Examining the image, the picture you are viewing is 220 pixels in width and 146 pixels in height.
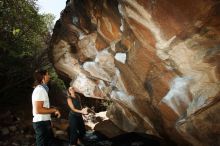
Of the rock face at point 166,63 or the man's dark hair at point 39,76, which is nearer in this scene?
the man's dark hair at point 39,76

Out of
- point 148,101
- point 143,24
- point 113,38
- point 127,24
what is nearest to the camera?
point 143,24

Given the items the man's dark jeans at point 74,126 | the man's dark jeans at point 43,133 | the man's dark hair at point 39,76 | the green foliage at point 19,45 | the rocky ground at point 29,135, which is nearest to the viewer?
the man's dark jeans at point 43,133

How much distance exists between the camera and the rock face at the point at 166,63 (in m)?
6.96

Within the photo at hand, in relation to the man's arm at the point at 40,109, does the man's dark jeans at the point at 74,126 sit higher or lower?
lower

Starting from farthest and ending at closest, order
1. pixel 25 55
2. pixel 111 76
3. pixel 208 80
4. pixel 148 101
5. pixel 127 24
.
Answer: pixel 25 55, pixel 111 76, pixel 148 101, pixel 127 24, pixel 208 80

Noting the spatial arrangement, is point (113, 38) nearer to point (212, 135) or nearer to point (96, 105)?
point (212, 135)

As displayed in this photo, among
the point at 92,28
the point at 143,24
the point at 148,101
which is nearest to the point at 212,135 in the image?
the point at 148,101

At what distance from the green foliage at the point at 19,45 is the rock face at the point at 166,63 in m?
5.72

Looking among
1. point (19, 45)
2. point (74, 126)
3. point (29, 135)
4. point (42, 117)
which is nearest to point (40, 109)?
point (42, 117)

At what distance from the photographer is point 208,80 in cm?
716

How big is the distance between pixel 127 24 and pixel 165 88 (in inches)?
72.1

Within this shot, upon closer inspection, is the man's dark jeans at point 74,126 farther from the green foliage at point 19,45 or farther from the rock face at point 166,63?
the green foliage at point 19,45

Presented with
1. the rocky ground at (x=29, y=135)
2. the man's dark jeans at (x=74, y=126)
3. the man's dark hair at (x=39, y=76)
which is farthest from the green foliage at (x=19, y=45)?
the man's dark hair at (x=39, y=76)

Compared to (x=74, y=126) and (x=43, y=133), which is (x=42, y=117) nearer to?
(x=43, y=133)
